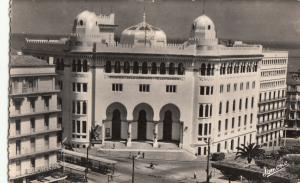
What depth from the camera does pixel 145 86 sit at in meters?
64.2

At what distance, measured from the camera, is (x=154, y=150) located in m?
62.7

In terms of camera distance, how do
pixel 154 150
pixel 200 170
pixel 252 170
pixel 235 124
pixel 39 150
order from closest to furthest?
pixel 39 150 → pixel 252 170 → pixel 200 170 → pixel 154 150 → pixel 235 124

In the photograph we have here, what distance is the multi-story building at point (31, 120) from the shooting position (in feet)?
132

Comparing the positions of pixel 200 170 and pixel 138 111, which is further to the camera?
pixel 138 111

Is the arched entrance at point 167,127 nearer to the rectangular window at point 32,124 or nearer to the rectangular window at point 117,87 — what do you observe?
the rectangular window at point 117,87

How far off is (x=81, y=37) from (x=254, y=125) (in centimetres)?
2951

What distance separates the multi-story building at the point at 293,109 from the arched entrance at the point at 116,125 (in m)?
35.5

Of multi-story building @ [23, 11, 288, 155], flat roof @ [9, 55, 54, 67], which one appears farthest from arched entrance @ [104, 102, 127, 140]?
flat roof @ [9, 55, 54, 67]

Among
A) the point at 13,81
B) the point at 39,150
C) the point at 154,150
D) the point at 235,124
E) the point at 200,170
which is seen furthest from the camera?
the point at 235,124

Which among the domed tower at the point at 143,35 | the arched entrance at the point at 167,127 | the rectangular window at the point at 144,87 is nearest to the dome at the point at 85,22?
the domed tower at the point at 143,35

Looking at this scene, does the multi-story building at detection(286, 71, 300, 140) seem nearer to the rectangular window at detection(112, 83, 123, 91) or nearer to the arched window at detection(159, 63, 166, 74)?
the arched window at detection(159, 63, 166, 74)

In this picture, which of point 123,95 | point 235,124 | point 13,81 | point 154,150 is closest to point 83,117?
Answer: point 123,95

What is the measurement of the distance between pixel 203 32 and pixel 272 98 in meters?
24.8

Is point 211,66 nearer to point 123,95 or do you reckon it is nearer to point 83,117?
point 123,95
